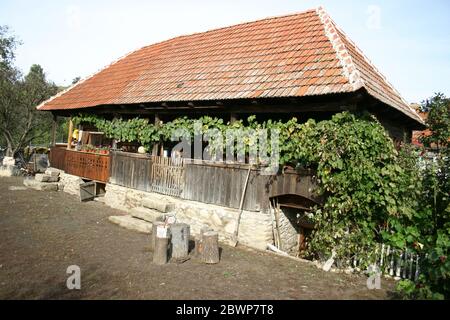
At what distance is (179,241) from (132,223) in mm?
2925

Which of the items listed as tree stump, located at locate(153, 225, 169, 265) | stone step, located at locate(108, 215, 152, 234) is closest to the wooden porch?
stone step, located at locate(108, 215, 152, 234)

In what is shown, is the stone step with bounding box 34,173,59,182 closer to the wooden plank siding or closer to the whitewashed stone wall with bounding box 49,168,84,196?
the whitewashed stone wall with bounding box 49,168,84,196

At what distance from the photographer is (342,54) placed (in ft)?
26.5

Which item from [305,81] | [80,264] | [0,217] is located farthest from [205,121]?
[0,217]

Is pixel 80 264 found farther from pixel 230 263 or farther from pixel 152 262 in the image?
pixel 230 263

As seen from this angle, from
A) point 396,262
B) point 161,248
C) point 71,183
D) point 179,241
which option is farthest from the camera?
point 71,183

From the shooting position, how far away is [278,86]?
8.30 metres

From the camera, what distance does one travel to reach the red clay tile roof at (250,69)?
7980 millimetres

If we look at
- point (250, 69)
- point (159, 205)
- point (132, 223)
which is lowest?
point (132, 223)

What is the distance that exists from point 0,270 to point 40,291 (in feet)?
4.53

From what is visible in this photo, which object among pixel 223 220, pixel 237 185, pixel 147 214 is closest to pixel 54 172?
pixel 147 214

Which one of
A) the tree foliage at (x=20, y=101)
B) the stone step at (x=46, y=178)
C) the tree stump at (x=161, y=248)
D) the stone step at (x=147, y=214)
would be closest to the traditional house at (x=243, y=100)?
the stone step at (x=147, y=214)

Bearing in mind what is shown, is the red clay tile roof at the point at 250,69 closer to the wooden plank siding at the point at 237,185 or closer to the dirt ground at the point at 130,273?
the wooden plank siding at the point at 237,185

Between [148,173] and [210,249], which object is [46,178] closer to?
[148,173]
